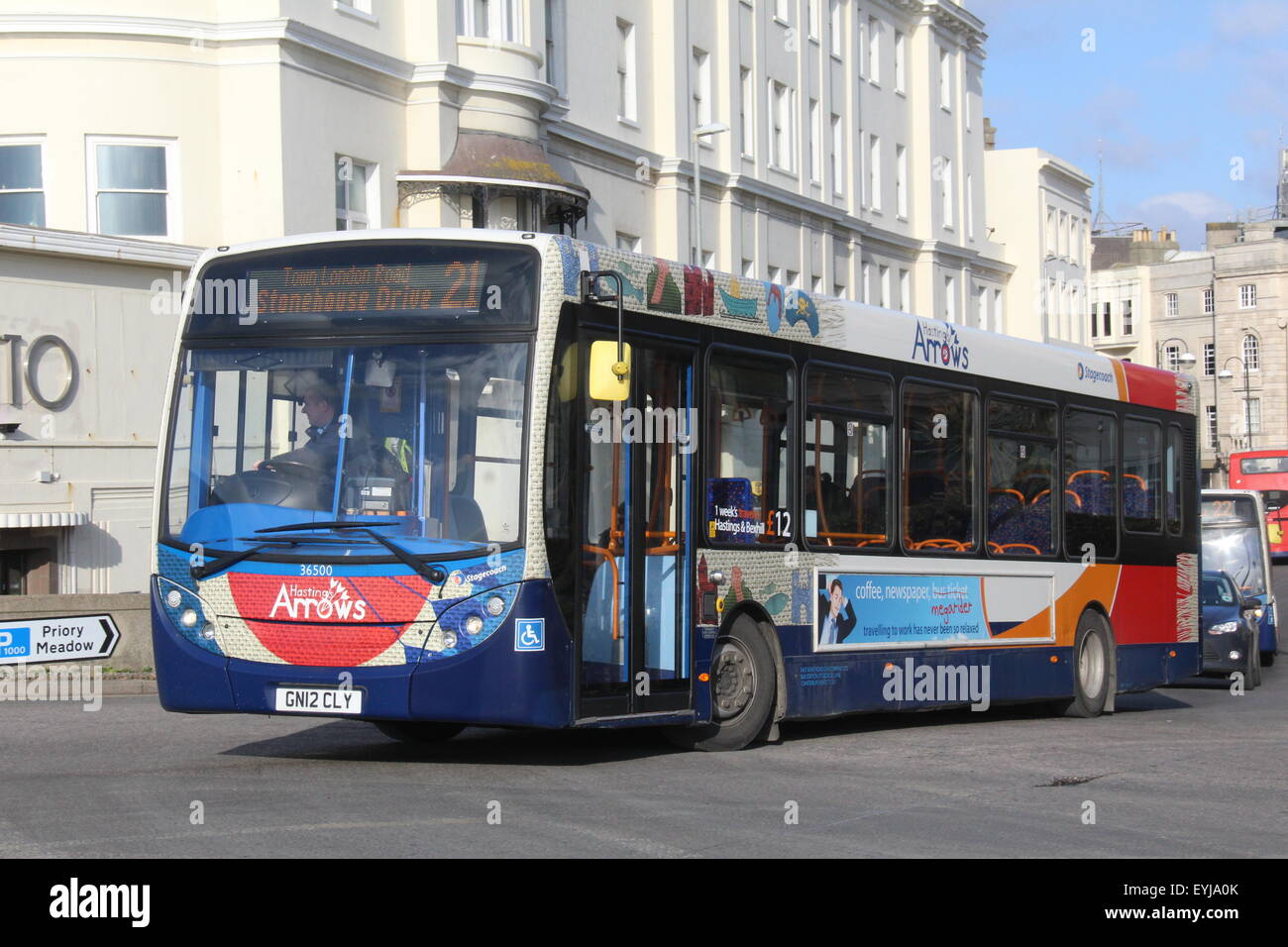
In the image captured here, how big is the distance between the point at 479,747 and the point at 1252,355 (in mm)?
104768

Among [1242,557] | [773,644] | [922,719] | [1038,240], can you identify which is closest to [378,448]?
[773,644]

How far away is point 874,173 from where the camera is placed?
181 ft

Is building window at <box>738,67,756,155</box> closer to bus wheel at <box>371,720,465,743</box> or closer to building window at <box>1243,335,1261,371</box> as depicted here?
bus wheel at <box>371,720,465,743</box>

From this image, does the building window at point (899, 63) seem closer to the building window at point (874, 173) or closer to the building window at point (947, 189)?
the building window at point (874, 173)

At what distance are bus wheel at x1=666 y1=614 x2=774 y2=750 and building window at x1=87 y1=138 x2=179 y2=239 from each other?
1873 cm

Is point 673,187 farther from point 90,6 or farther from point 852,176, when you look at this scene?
point 90,6

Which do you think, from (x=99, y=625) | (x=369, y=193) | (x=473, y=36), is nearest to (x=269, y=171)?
(x=369, y=193)

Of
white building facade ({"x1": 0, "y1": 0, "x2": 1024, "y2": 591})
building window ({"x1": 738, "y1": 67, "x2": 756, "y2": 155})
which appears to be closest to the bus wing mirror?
white building facade ({"x1": 0, "y1": 0, "x2": 1024, "y2": 591})

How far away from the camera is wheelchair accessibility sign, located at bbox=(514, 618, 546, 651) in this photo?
10586 mm

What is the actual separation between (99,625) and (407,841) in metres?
12.5

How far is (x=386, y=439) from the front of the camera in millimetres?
10711

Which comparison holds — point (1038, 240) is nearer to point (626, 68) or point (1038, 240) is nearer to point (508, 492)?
point (626, 68)

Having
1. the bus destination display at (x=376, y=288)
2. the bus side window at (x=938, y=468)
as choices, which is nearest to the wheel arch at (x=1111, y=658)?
the bus side window at (x=938, y=468)

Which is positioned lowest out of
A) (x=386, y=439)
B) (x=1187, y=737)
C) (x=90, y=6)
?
(x=1187, y=737)
